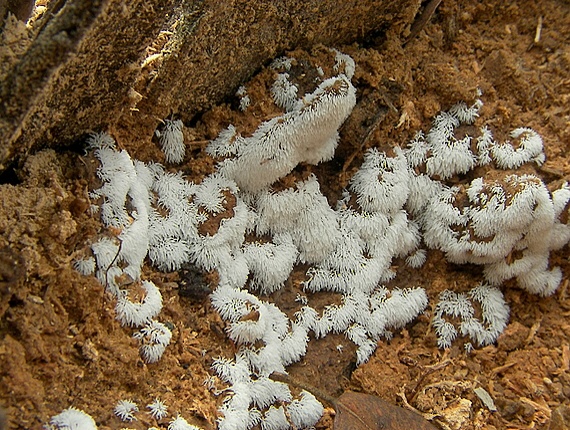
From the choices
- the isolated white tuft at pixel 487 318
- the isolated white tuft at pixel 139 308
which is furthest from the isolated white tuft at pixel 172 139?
the isolated white tuft at pixel 487 318

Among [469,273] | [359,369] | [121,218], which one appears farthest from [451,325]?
[121,218]

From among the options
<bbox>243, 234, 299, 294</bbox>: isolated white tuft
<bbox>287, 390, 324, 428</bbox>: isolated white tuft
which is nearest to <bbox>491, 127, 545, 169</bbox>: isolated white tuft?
<bbox>243, 234, 299, 294</bbox>: isolated white tuft

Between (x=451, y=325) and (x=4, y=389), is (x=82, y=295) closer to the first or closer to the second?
(x=4, y=389)

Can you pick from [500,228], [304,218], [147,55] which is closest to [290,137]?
[304,218]

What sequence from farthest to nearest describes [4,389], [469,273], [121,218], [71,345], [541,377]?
[469,273]
[541,377]
[121,218]
[71,345]
[4,389]

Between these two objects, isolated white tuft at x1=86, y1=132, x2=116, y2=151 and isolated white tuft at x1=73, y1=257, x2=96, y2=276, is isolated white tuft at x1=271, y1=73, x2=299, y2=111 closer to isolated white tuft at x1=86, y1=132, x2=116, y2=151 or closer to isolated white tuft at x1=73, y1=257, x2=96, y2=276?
isolated white tuft at x1=86, y1=132, x2=116, y2=151

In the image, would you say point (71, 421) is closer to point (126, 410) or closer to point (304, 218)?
point (126, 410)
